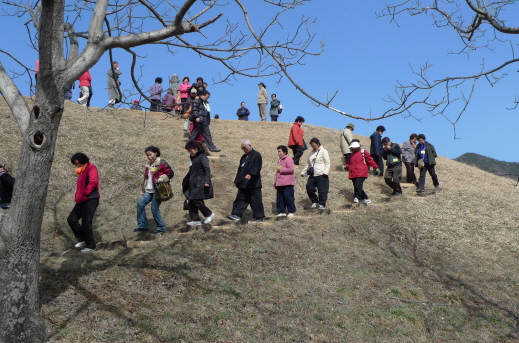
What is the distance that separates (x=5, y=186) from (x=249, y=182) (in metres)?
4.92

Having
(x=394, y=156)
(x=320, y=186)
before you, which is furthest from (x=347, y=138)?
(x=320, y=186)

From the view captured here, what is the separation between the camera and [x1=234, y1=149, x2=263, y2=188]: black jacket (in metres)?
10.9

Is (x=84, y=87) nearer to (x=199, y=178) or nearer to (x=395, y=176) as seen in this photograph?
(x=199, y=178)

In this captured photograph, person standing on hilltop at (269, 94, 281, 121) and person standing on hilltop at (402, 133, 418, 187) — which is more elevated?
person standing on hilltop at (269, 94, 281, 121)

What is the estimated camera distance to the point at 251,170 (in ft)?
35.6

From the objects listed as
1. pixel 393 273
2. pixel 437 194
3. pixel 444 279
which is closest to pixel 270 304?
pixel 393 273

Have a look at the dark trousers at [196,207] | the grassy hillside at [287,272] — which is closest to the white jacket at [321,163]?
the grassy hillside at [287,272]

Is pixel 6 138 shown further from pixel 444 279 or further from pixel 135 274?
pixel 444 279

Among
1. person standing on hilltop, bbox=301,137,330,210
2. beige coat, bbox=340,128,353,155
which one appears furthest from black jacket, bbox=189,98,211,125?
beige coat, bbox=340,128,353,155

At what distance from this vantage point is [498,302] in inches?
369

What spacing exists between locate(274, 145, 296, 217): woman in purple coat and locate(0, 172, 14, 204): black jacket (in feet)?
18.6

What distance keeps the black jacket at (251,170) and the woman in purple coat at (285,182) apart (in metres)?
0.78

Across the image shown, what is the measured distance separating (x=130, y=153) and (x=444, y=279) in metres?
11.6

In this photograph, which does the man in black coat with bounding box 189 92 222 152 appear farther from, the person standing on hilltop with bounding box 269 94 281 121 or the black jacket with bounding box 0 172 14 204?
the person standing on hilltop with bounding box 269 94 281 121
